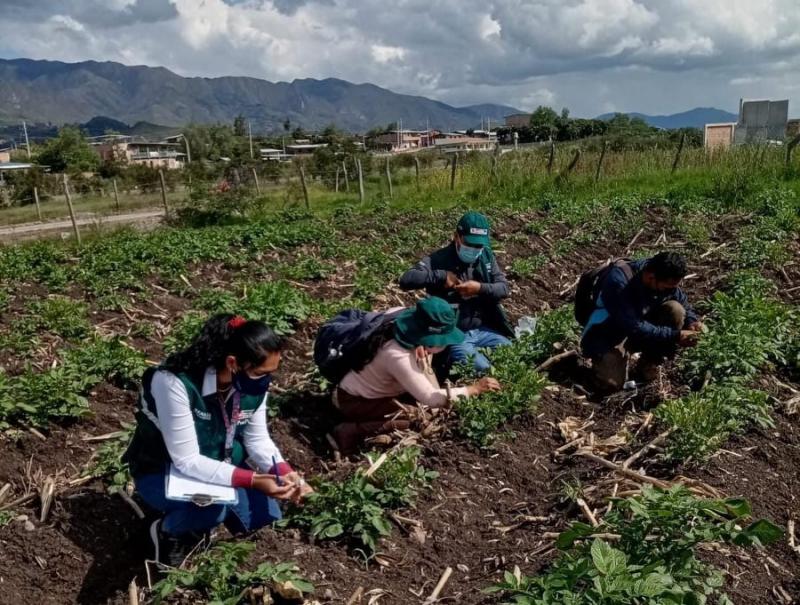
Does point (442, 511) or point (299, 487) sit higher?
point (299, 487)

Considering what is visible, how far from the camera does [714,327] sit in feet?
20.0

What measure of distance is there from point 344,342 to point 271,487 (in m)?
1.70

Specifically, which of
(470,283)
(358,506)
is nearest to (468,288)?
(470,283)

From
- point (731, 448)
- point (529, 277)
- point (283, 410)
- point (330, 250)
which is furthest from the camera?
point (330, 250)

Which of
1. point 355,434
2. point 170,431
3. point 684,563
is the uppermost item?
point 170,431

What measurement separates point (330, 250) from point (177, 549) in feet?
23.6

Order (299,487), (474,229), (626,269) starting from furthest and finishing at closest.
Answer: (474,229) < (626,269) < (299,487)

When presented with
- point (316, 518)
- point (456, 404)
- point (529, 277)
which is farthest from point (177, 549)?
point (529, 277)

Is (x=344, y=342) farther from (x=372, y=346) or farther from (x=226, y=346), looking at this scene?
(x=226, y=346)

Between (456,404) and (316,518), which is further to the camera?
(456,404)

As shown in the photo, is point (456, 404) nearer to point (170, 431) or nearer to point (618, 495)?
point (618, 495)

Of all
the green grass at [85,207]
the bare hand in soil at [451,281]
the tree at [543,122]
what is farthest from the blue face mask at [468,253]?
the tree at [543,122]

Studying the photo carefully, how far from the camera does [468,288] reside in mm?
6176

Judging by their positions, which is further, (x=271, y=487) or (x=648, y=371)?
(x=648, y=371)
